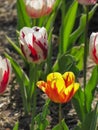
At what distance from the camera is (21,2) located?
2480mm

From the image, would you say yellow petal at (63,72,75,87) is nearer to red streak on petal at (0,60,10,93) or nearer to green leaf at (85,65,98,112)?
red streak on petal at (0,60,10,93)

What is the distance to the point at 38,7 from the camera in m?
1.99

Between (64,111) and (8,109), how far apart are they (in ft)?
0.95

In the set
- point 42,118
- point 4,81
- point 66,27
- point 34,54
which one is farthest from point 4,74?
point 66,27

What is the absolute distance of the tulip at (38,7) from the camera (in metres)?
1.99

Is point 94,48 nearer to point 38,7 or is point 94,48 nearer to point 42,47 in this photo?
point 42,47

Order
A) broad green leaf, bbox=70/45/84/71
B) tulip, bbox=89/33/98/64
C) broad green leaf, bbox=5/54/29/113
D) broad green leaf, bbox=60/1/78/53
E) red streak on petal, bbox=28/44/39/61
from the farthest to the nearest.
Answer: broad green leaf, bbox=60/1/78/53, broad green leaf, bbox=70/45/84/71, broad green leaf, bbox=5/54/29/113, tulip, bbox=89/33/98/64, red streak on petal, bbox=28/44/39/61

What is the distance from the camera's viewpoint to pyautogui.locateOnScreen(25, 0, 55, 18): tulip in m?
1.99

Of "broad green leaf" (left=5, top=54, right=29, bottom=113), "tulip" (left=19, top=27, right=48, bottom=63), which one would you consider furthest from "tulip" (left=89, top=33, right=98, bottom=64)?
"broad green leaf" (left=5, top=54, right=29, bottom=113)

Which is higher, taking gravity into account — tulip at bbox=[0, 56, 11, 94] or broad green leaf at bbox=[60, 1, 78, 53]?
broad green leaf at bbox=[60, 1, 78, 53]

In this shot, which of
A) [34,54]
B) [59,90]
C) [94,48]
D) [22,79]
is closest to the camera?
[59,90]

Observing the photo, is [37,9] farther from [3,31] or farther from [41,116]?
[3,31]

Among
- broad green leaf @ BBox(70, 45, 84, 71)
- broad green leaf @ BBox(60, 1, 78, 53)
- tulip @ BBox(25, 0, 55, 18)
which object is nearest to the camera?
tulip @ BBox(25, 0, 55, 18)

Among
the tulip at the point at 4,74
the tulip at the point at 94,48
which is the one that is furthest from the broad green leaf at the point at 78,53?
the tulip at the point at 4,74
